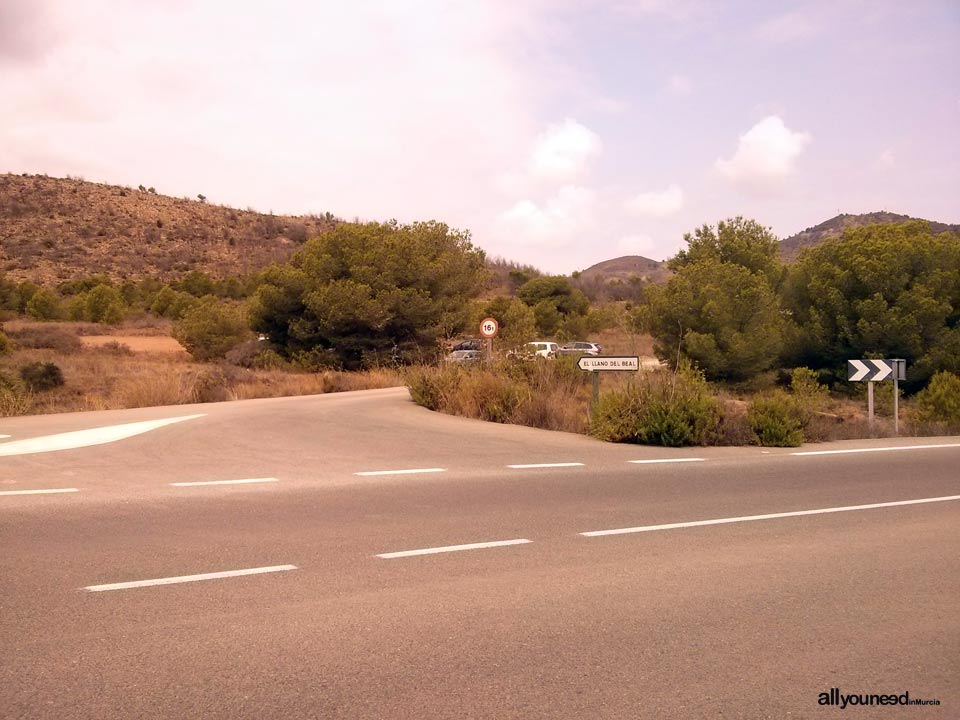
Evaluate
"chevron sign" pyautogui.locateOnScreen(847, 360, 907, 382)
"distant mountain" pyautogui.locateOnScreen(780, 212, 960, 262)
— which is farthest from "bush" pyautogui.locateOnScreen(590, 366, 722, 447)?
"distant mountain" pyautogui.locateOnScreen(780, 212, 960, 262)

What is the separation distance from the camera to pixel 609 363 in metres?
17.1

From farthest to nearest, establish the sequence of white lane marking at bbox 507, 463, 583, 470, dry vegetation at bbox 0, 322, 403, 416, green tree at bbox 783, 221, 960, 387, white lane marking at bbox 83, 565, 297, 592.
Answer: green tree at bbox 783, 221, 960, 387
dry vegetation at bbox 0, 322, 403, 416
white lane marking at bbox 507, 463, 583, 470
white lane marking at bbox 83, 565, 297, 592

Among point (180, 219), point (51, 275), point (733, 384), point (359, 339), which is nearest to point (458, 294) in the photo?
point (359, 339)

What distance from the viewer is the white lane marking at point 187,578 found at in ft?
19.9

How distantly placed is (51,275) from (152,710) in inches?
3375

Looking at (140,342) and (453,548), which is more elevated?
(140,342)

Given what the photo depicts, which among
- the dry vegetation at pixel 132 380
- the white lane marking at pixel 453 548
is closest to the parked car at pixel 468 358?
the dry vegetation at pixel 132 380

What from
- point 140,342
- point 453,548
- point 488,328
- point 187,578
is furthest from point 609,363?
point 140,342

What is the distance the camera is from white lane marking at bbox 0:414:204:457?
43.3 feet

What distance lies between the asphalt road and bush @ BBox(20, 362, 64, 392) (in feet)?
57.5

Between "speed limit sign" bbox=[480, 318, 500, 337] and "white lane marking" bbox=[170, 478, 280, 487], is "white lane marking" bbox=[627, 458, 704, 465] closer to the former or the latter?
"white lane marking" bbox=[170, 478, 280, 487]

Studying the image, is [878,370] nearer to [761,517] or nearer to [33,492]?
[761,517]

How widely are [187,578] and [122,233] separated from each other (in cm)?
9387

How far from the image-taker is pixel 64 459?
481 inches
